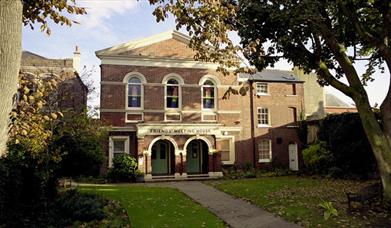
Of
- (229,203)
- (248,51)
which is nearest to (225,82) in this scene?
(229,203)

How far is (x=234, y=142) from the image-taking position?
28.8 metres

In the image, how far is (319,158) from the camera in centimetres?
2464

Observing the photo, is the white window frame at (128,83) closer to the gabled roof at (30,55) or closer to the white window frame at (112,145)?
the white window frame at (112,145)

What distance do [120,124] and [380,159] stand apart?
58.4ft

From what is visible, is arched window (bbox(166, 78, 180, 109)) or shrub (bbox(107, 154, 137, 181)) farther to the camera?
arched window (bbox(166, 78, 180, 109))

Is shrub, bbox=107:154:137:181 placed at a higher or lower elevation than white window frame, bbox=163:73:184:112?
lower

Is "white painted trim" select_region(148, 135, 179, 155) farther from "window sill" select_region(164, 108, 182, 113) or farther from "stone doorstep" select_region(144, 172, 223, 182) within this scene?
"window sill" select_region(164, 108, 182, 113)

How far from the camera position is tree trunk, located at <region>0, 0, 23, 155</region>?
10.6 feet

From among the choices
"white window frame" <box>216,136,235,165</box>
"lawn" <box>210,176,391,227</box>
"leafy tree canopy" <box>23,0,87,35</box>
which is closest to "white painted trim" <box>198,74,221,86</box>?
"white window frame" <box>216,136,235,165</box>

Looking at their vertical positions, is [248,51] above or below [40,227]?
above

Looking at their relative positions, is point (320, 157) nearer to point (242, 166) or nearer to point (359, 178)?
point (359, 178)

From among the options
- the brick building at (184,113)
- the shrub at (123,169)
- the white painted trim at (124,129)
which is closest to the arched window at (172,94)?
the brick building at (184,113)

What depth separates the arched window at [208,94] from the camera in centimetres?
2842

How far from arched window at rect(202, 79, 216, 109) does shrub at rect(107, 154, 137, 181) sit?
724 centimetres
